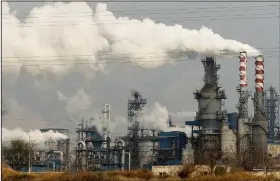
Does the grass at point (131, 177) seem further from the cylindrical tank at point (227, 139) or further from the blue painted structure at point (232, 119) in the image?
the blue painted structure at point (232, 119)

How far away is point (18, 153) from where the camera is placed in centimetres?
3875

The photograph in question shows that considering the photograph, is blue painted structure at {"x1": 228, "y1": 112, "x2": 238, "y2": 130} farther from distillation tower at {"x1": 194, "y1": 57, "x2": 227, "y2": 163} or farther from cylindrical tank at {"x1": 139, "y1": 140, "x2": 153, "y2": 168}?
cylindrical tank at {"x1": 139, "y1": 140, "x2": 153, "y2": 168}

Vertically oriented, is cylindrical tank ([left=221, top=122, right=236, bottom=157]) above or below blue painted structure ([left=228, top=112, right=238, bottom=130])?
below

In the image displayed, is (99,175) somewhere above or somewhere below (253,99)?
below

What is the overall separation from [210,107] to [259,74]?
14.2ft

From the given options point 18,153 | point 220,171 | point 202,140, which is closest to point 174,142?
Answer: point 202,140

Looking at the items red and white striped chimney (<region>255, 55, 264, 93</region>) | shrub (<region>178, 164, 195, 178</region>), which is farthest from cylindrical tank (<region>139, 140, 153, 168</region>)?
shrub (<region>178, 164, 195, 178</region>)

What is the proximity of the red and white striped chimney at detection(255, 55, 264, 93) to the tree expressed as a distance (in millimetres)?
17738

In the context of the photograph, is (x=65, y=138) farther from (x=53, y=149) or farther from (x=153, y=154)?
(x=153, y=154)

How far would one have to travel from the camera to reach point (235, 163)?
30.6 m

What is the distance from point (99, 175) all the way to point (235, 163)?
39.6 feet

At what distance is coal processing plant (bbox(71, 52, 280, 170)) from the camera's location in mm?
36719

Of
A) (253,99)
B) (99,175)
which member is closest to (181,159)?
(253,99)

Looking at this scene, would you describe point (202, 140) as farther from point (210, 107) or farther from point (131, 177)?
point (131, 177)
